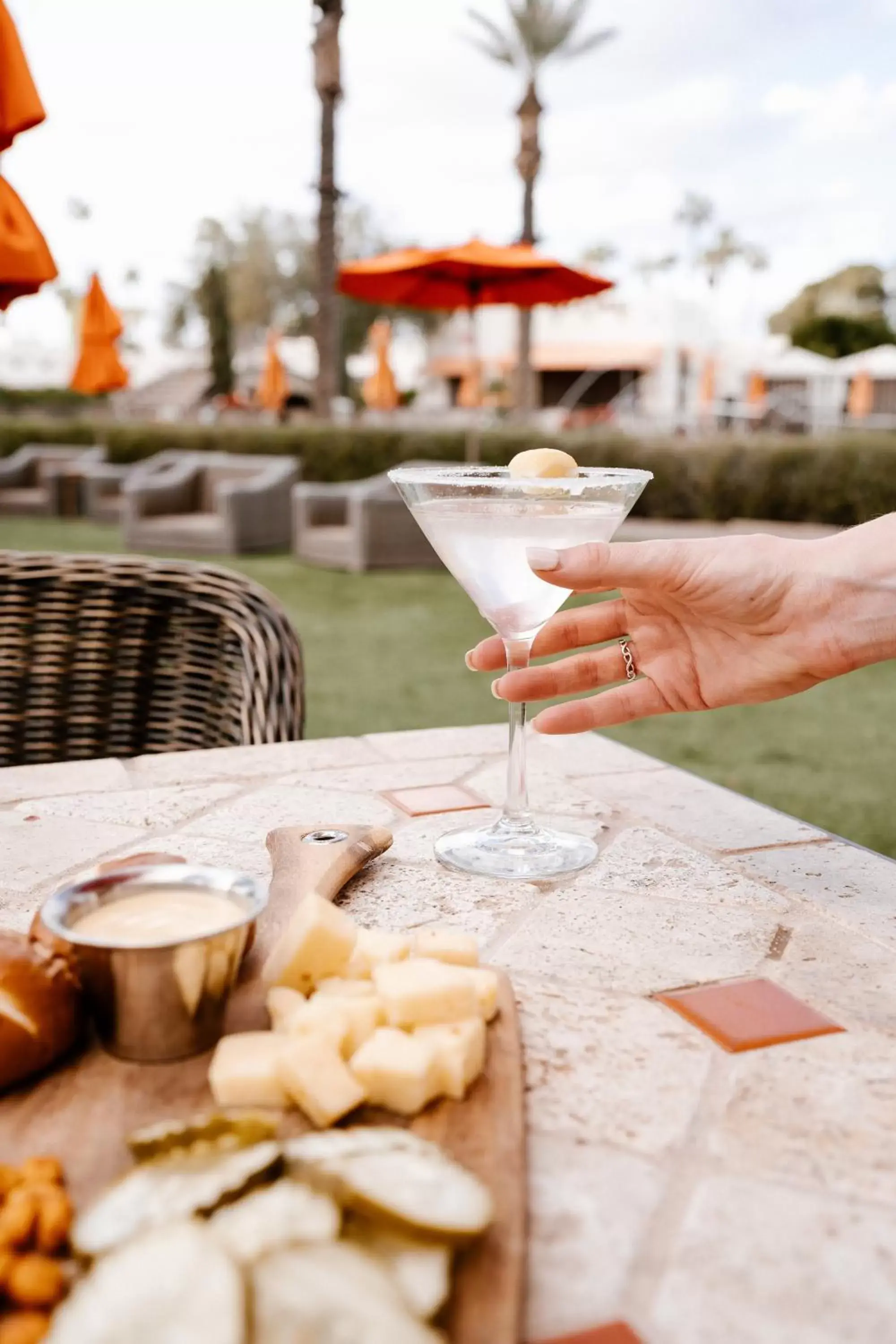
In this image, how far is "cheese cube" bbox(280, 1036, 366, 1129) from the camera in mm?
683

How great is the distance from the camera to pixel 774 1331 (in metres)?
0.58

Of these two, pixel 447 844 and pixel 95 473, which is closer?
pixel 447 844

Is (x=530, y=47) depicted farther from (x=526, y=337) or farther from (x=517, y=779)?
(x=517, y=779)

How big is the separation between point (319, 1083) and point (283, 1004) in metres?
0.11

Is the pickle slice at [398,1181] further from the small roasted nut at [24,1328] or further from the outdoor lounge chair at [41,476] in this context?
the outdoor lounge chair at [41,476]

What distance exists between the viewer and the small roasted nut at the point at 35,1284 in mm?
535

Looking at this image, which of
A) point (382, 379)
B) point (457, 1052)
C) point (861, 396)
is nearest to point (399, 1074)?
point (457, 1052)

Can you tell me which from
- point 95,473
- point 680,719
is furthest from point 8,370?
point 680,719

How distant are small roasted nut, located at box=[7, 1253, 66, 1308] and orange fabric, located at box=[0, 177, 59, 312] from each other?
2494mm

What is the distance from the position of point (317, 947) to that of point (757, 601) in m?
0.68

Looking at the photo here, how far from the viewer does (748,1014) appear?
911 millimetres

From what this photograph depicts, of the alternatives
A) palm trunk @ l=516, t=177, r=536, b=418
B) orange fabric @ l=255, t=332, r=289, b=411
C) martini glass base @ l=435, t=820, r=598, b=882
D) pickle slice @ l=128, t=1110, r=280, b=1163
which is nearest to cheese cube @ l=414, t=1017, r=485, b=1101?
pickle slice @ l=128, t=1110, r=280, b=1163

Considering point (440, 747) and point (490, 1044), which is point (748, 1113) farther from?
point (440, 747)

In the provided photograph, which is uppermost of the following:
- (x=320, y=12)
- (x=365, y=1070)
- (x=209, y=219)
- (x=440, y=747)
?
(x=209, y=219)
